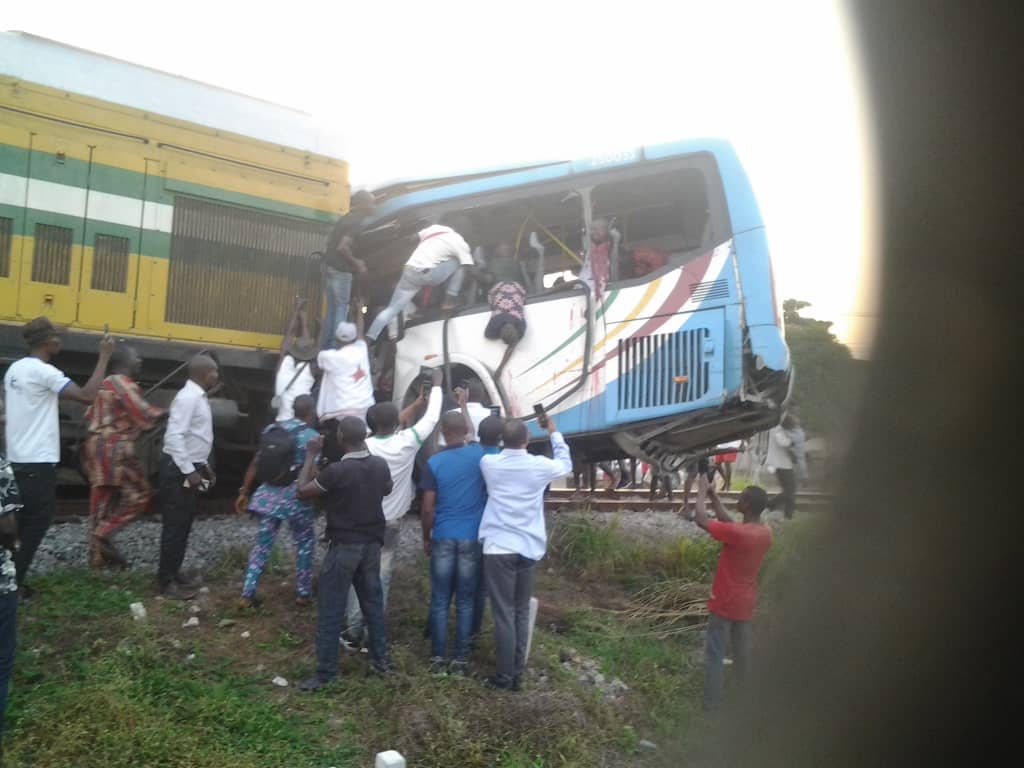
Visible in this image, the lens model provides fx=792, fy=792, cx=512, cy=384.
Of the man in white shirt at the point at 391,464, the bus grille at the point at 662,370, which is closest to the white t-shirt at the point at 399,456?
the man in white shirt at the point at 391,464

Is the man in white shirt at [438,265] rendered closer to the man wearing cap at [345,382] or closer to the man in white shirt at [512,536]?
the man wearing cap at [345,382]

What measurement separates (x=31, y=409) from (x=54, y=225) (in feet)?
8.42

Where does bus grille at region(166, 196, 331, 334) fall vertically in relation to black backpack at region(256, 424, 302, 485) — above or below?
above

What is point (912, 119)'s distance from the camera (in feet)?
4.85

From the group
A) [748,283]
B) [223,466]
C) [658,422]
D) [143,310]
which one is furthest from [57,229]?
[748,283]

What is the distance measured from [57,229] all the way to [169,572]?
131 inches

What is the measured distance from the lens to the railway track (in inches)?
268

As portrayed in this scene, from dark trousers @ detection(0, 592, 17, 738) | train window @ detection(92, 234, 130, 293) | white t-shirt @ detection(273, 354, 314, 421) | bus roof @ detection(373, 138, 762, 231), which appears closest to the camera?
dark trousers @ detection(0, 592, 17, 738)

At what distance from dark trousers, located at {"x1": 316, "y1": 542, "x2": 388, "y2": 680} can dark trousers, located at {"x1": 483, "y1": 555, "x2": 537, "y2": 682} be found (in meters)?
0.63

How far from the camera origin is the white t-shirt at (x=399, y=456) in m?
4.93

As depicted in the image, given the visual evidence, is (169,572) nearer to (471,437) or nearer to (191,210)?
(471,437)

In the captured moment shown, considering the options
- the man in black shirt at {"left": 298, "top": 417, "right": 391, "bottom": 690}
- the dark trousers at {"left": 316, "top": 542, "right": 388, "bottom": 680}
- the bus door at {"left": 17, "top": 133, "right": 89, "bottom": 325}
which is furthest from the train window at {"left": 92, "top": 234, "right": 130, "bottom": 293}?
the dark trousers at {"left": 316, "top": 542, "right": 388, "bottom": 680}

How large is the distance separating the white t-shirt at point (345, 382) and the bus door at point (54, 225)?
2369 mm

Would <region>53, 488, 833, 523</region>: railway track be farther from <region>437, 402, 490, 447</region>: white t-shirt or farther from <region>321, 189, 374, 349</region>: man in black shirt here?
<region>437, 402, 490, 447</region>: white t-shirt
